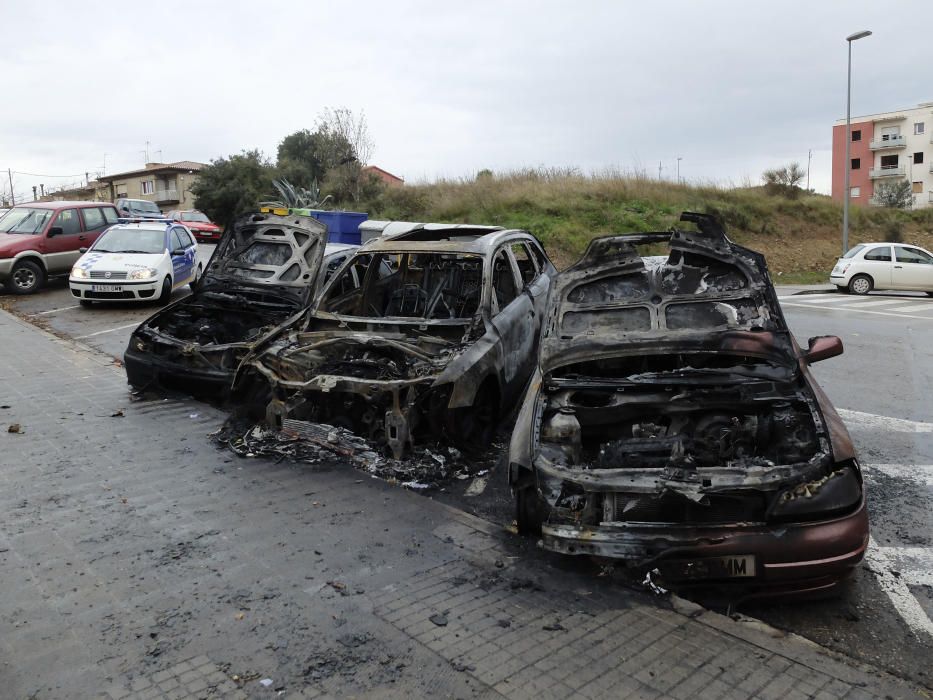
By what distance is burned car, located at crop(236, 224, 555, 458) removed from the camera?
18.4 ft

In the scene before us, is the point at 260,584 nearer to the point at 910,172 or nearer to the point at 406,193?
the point at 406,193

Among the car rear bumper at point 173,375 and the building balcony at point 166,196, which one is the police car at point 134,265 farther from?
the building balcony at point 166,196

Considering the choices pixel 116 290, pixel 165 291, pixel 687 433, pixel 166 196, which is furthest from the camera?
pixel 166 196

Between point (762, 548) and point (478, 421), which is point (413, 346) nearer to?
point (478, 421)

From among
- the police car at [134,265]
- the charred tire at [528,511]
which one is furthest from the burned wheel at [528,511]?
the police car at [134,265]

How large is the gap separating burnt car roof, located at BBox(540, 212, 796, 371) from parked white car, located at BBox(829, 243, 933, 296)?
54.7 ft

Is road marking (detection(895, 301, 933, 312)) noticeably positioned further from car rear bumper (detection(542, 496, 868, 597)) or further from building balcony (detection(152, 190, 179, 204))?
building balcony (detection(152, 190, 179, 204))

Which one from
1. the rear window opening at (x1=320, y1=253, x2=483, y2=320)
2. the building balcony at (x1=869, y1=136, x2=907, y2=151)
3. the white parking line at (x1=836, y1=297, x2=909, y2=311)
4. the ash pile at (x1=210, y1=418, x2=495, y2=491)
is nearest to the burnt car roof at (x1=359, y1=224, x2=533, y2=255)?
the rear window opening at (x1=320, y1=253, x2=483, y2=320)

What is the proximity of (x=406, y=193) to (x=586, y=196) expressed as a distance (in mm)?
8229

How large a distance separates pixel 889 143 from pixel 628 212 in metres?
50.5

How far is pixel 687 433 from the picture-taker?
4.48m

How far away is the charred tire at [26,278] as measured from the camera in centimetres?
1584

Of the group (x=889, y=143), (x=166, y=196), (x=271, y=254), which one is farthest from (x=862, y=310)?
(x=166, y=196)

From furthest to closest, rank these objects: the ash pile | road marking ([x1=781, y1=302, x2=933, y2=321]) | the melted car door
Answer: road marking ([x1=781, y1=302, x2=933, y2=321])
the melted car door
the ash pile
